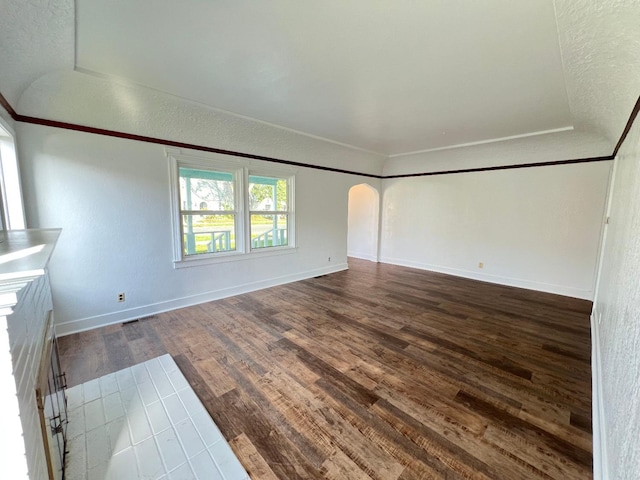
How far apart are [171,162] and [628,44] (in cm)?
412

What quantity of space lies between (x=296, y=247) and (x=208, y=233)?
1636mm

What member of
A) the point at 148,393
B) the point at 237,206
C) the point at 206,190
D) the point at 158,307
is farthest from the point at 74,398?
the point at 237,206

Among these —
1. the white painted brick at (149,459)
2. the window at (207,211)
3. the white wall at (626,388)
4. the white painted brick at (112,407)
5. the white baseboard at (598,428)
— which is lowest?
the white painted brick at (149,459)

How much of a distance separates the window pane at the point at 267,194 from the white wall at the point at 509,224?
3.05 metres

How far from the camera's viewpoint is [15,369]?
75 centimetres

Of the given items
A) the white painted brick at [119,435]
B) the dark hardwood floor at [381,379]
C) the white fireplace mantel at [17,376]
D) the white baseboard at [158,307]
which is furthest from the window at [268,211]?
the white fireplace mantel at [17,376]

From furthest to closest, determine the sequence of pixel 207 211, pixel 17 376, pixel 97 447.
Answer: pixel 207 211 → pixel 97 447 → pixel 17 376

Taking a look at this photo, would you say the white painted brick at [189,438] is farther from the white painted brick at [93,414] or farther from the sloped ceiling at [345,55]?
the sloped ceiling at [345,55]

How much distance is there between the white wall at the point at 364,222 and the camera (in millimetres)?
6898

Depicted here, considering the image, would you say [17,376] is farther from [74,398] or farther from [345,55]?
[345,55]

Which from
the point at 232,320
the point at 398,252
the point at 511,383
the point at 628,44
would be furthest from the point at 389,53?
the point at 398,252

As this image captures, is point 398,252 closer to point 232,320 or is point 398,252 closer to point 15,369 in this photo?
point 232,320

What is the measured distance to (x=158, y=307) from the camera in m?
3.44

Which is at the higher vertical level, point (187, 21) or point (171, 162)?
point (187, 21)
